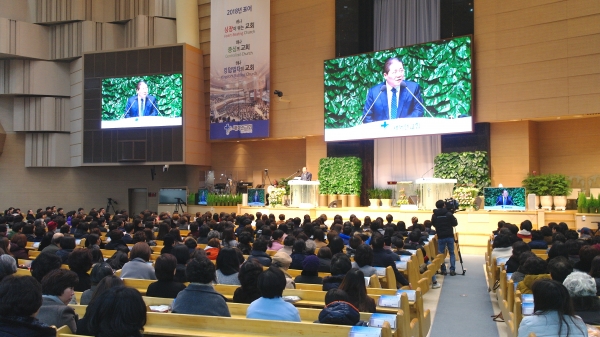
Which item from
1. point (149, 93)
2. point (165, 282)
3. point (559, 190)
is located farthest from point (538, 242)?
point (149, 93)

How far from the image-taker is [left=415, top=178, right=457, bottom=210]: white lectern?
44.3ft

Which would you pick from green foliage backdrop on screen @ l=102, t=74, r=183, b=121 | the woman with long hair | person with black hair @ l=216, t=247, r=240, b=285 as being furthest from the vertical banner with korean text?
the woman with long hair

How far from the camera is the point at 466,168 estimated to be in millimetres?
14484

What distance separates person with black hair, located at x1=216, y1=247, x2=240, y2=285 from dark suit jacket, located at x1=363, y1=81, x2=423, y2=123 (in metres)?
11.0

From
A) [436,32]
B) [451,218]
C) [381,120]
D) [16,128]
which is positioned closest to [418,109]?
[381,120]

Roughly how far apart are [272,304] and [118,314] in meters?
1.34

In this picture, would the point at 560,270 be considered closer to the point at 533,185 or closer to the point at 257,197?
the point at 533,185

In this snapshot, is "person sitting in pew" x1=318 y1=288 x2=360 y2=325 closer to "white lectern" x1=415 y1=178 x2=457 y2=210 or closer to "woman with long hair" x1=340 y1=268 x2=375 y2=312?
"woman with long hair" x1=340 y1=268 x2=375 y2=312

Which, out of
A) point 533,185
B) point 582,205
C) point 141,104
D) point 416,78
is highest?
point 416,78

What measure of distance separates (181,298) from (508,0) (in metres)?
13.6

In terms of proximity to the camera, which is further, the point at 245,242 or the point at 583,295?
the point at 245,242

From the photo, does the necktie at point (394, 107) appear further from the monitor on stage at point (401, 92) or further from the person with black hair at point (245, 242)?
the person with black hair at point (245, 242)

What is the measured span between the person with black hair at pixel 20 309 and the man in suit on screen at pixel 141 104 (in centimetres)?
1659

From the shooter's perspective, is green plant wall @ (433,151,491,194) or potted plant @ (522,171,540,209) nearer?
potted plant @ (522,171,540,209)
